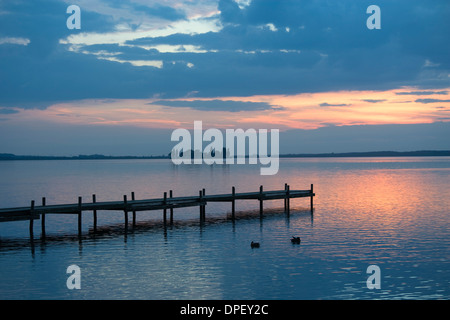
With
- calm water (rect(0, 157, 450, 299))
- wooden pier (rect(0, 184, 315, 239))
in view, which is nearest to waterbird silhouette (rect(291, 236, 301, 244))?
calm water (rect(0, 157, 450, 299))

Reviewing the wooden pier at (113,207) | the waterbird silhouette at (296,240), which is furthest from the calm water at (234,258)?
the wooden pier at (113,207)

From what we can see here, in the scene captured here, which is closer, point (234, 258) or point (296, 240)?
point (234, 258)

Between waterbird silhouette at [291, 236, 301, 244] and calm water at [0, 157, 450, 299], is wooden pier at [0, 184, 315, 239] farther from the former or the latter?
waterbird silhouette at [291, 236, 301, 244]

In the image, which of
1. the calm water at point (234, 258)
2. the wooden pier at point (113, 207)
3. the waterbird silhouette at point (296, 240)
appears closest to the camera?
the calm water at point (234, 258)

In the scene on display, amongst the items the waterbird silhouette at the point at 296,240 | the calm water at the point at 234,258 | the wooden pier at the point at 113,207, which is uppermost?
the wooden pier at the point at 113,207

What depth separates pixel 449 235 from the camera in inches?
1486

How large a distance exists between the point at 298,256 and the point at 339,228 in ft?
41.7

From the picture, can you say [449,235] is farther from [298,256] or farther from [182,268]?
[182,268]

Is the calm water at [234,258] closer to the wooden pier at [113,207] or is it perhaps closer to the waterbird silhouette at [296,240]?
the waterbird silhouette at [296,240]

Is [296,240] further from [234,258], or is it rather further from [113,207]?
[113,207]

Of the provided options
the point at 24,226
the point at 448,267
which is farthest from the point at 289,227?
the point at 24,226

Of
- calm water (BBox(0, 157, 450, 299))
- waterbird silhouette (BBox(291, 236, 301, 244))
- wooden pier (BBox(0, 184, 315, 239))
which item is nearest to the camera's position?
calm water (BBox(0, 157, 450, 299))

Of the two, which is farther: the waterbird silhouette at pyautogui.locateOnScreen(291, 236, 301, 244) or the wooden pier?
the wooden pier

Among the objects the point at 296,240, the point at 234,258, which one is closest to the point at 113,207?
the point at 234,258
